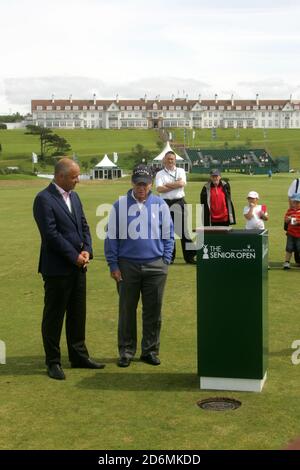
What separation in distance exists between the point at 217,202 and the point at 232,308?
6.60 m

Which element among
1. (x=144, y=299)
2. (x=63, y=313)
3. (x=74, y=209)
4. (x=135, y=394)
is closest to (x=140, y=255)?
→ (x=144, y=299)

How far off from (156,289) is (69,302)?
89cm

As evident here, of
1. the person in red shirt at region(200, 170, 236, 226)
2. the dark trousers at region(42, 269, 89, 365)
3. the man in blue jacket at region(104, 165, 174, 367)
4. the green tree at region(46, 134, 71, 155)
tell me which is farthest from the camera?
the green tree at region(46, 134, 71, 155)

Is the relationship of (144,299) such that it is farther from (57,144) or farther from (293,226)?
(57,144)

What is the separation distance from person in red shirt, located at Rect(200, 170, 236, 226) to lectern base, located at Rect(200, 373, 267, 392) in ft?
21.5

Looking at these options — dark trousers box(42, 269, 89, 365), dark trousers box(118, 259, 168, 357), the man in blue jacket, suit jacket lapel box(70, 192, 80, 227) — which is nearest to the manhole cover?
the man in blue jacket

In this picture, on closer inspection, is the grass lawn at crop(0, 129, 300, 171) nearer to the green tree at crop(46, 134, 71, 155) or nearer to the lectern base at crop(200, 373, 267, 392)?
the green tree at crop(46, 134, 71, 155)

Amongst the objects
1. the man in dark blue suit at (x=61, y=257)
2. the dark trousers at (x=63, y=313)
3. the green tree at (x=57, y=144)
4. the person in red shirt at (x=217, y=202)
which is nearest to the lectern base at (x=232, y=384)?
the man in dark blue suit at (x=61, y=257)

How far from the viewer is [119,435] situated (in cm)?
526

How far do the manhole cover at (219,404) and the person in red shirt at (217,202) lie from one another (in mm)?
6855

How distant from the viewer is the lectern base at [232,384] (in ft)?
20.4

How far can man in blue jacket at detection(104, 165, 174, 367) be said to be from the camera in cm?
720

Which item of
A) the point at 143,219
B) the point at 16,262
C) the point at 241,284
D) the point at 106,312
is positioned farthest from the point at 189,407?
the point at 16,262
